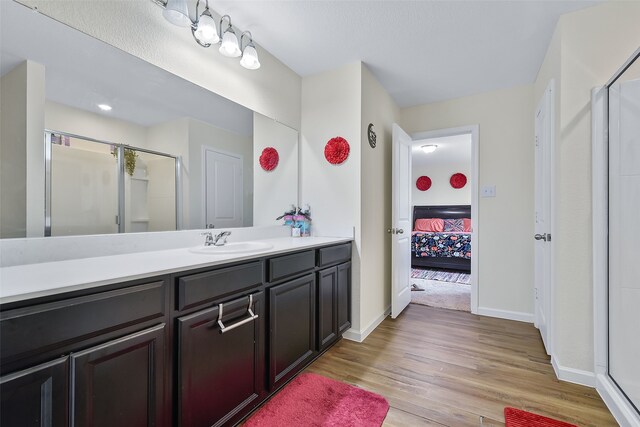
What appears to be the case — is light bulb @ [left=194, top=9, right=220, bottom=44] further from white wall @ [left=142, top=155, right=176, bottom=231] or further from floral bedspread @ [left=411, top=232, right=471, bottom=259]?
floral bedspread @ [left=411, top=232, right=471, bottom=259]

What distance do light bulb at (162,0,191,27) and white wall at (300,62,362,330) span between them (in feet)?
4.35

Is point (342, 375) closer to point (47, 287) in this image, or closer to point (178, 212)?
point (178, 212)

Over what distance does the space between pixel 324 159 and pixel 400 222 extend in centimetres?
107

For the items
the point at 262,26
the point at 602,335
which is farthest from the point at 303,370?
the point at 262,26

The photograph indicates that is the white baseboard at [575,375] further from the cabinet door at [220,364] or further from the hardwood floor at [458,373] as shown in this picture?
the cabinet door at [220,364]

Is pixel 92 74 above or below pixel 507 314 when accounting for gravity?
above

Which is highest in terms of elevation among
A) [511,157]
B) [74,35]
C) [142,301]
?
[74,35]

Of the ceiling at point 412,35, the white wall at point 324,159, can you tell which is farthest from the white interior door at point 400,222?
the ceiling at point 412,35

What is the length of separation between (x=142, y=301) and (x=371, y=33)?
2.16 m

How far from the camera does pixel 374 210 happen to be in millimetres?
2719

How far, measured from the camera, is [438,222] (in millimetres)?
6402

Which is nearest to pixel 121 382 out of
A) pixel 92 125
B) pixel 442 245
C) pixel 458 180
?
pixel 92 125

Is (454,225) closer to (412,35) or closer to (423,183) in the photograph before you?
(423,183)

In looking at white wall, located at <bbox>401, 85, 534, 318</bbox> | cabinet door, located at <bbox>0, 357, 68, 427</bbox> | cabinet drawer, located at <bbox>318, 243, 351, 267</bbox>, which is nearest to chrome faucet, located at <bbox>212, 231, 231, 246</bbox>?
cabinet drawer, located at <bbox>318, 243, 351, 267</bbox>
